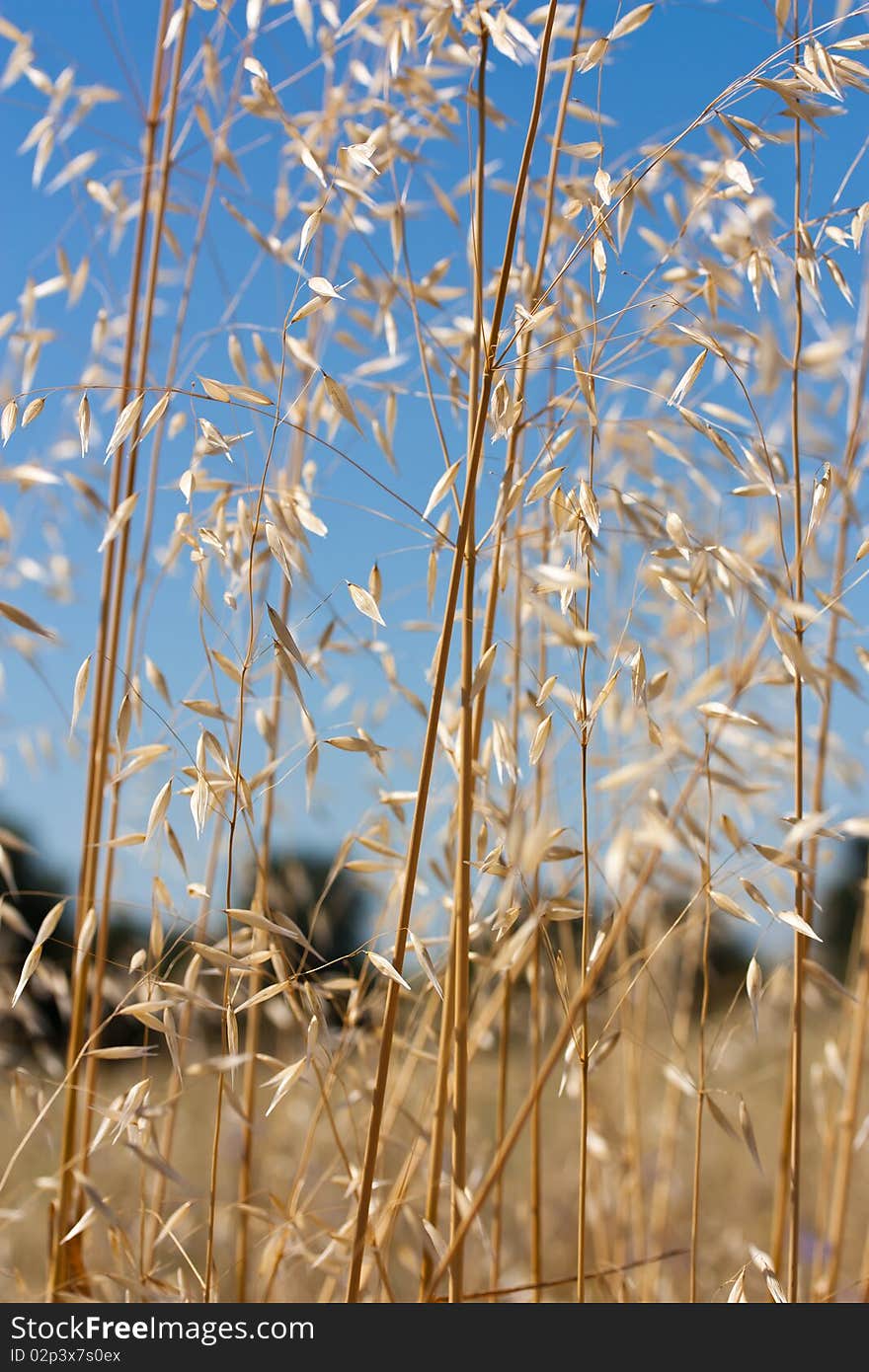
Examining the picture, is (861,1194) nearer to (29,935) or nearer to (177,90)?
(29,935)

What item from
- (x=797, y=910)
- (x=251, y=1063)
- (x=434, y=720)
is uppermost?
(x=434, y=720)

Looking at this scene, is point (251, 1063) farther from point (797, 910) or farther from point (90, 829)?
point (797, 910)

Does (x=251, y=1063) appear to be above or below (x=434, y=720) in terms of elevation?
below

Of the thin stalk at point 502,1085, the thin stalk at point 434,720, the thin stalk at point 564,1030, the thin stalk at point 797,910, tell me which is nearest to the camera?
the thin stalk at point 564,1030

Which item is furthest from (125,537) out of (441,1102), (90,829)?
(441,1102)

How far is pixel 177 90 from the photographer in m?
0.92

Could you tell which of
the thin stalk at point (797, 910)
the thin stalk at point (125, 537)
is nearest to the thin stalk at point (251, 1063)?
the thin stalk at point (125, 537)

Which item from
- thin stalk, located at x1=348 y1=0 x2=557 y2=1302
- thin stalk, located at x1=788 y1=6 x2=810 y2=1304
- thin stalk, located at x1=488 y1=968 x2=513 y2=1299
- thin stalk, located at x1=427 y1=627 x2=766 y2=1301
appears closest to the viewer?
thin stalk, located at x1=427 y1=627 x2=766 y2=1301

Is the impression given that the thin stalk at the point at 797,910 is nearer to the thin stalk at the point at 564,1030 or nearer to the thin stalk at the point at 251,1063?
the thin stalk at the point at 564,1030

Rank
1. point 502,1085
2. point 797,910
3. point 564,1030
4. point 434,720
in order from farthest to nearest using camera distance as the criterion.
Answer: point 502,1085 → point 797,910 → point 434,720 → point 564,1030

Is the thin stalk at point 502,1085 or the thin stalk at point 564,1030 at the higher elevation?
the thin stalk at point 564,1030

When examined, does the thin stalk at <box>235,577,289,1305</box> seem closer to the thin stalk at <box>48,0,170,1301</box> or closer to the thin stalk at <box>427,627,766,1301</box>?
the thin stalk at <box>48,0,170,1301</box>

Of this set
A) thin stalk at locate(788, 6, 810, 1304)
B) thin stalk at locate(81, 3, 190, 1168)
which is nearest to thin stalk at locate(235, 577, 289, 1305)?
thin stalk at locate(81, 3, 190, 1168)

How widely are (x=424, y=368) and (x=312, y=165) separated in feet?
0.52
